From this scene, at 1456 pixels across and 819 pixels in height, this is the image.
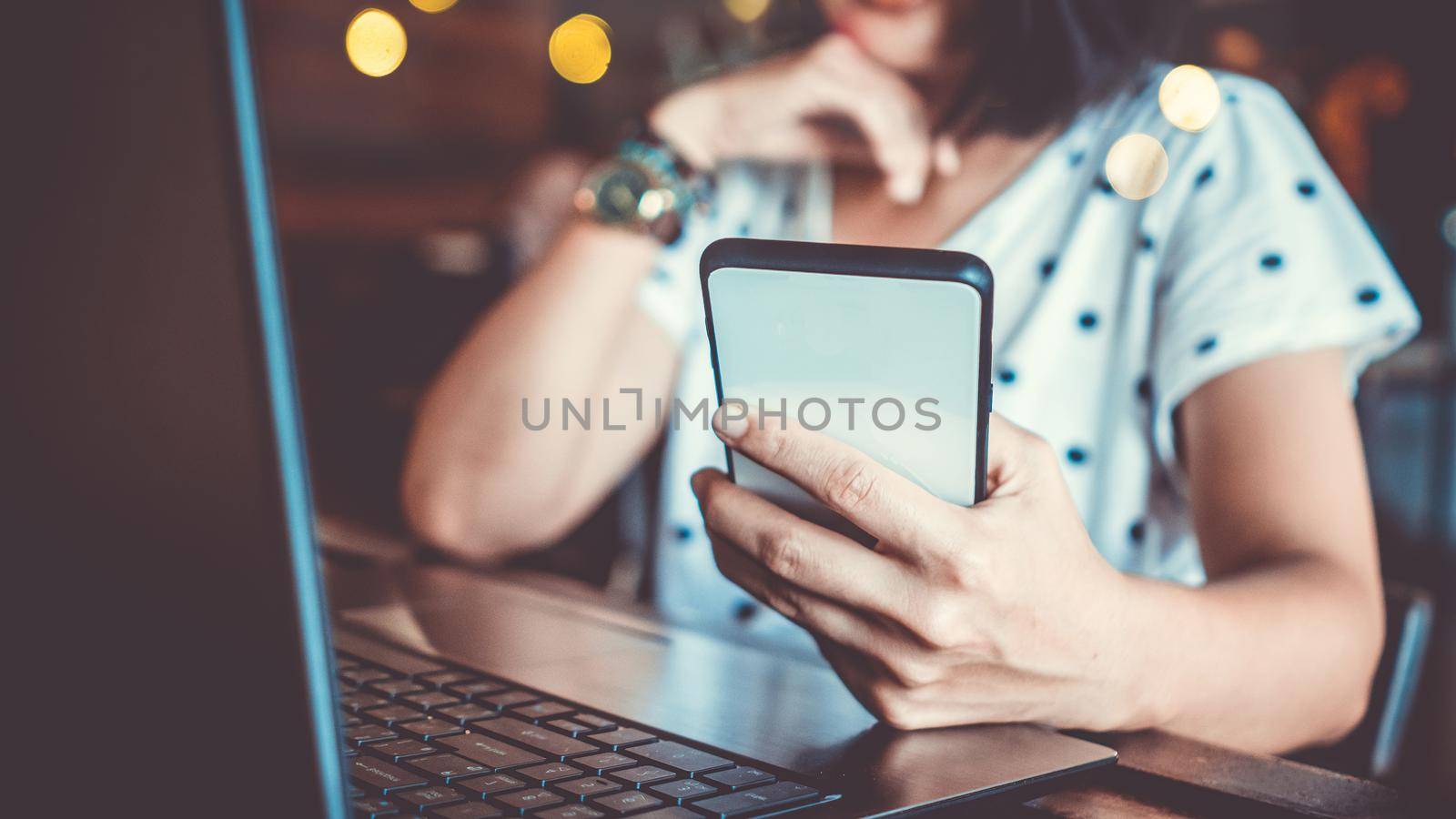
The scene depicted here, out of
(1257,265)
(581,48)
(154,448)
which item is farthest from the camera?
(581,48)

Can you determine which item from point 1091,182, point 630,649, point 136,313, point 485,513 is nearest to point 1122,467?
point 1091,182

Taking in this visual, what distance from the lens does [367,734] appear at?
16.1 inches

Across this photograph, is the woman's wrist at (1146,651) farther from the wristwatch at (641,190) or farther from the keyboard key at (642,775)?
the wristwatch at (641,190)

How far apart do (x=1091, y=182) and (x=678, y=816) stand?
607 mm

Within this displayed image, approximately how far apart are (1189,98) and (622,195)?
16.5 inches

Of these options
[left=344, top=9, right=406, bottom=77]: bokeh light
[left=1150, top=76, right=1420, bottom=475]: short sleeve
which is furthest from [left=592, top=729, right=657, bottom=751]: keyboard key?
[left=344, top=9, right=406, bottom=77]: bokeh light

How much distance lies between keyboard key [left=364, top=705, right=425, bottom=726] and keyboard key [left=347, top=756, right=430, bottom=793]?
0.04 metres

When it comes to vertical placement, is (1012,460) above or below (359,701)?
above

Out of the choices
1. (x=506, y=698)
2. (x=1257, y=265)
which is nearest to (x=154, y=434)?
(x=506, y=698)

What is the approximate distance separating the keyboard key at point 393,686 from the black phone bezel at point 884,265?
0.65 ft

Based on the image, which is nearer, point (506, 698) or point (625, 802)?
point (625, 802)

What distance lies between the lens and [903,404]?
41 centimetres

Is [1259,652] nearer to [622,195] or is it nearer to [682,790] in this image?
[682,790]

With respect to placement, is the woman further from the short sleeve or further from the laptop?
the laptop
